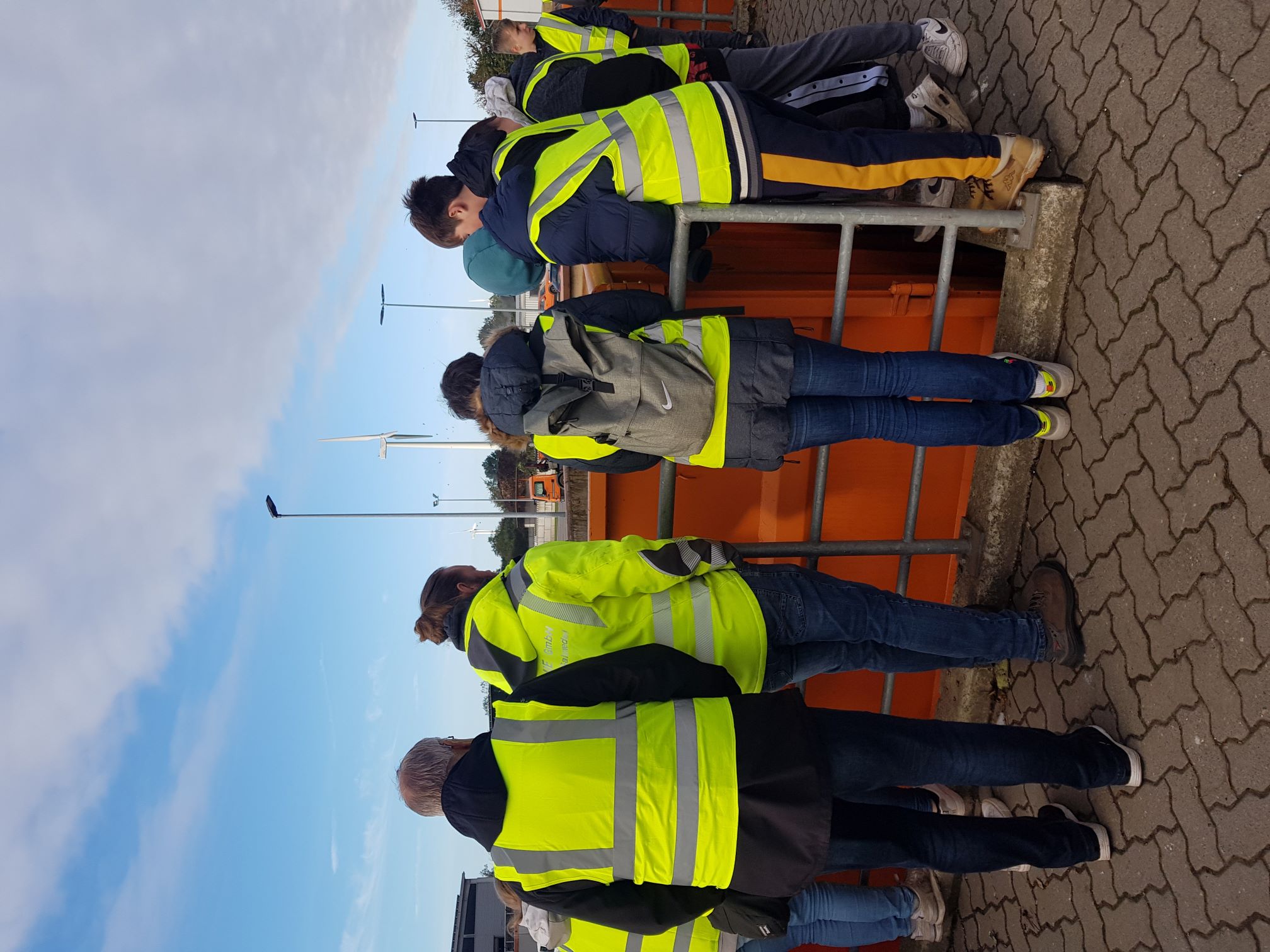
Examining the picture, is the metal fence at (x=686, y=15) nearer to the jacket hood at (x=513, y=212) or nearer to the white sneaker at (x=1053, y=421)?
the jacket hood at (x=513, y=212)


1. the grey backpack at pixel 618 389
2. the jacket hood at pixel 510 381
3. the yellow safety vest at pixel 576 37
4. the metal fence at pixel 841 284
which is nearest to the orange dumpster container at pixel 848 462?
the metal fence at pixel 841 284

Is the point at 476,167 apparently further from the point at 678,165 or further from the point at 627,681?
the point at 627,681

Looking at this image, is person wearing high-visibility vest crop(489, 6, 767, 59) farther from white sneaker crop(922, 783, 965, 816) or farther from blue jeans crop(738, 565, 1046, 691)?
white sneaker crop(922, 783, 965, 816)

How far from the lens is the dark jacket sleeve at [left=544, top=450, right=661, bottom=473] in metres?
2.87

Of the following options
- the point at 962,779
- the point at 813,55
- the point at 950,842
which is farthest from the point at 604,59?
the point at 950,842

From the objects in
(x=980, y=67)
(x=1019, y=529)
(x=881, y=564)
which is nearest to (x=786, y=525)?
(x=881, y=564)

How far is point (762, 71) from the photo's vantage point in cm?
361

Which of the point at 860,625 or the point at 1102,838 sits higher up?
the point at 860,625

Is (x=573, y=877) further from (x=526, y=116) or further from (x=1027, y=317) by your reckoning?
(x=526, y=116)

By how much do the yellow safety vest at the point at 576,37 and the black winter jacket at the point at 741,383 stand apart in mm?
1892

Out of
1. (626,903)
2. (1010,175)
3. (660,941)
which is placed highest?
(1010,175)

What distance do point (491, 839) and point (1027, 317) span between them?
8.74 feet

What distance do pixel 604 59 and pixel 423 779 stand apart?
9.46 ft

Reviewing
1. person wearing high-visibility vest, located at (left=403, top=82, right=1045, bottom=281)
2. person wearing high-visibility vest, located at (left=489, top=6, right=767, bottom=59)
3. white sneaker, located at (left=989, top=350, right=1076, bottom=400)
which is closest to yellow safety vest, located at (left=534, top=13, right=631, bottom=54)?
person wearing high-visibility vest, located at (left=489, top=6, right=767, bottom=59)
